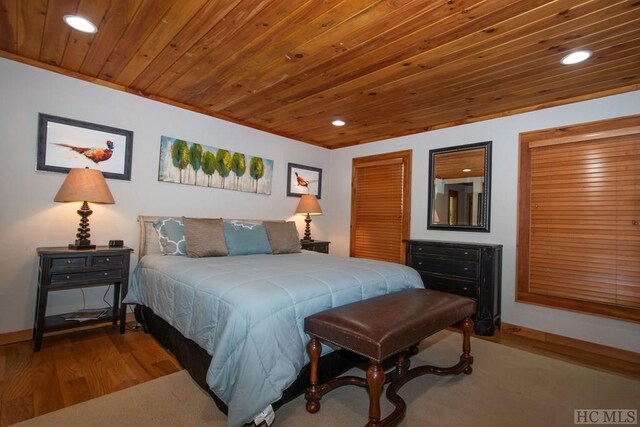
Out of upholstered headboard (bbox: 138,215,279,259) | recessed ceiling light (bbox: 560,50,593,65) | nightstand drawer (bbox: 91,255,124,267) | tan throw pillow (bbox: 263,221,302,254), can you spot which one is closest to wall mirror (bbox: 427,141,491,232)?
recessed ceiling light (bbox: 560,50,593,65)

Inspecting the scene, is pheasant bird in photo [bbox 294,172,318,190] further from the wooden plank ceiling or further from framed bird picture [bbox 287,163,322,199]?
the wooden plank ceiling

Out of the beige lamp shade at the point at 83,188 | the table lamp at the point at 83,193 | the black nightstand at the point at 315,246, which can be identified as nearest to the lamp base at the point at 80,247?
the table lamp at the point at 83,193

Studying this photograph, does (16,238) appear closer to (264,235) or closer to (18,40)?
(18,40)

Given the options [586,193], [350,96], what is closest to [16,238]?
[350,96]

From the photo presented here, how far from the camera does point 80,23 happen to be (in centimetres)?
206

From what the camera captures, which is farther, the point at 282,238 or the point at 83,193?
the point at 282,238

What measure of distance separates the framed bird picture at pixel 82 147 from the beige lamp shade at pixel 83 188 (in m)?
0.24

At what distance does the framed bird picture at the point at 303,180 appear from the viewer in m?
4.66

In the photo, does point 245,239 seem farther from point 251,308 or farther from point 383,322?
point 383,322

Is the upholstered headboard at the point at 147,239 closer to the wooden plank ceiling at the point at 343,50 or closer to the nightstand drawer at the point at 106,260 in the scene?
the nightstand drawer at the point at 106,260

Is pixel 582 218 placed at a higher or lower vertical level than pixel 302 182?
lower

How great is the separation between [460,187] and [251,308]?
123 inches

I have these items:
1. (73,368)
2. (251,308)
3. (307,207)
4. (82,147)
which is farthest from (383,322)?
(82,147)

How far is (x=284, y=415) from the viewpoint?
1725 mm
